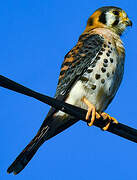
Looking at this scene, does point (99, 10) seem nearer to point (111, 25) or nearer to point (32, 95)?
point (111, 25)

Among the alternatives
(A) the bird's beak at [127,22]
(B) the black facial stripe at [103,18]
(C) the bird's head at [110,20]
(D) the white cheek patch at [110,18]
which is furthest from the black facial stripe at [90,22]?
(A) the bird's beak at [127,22]

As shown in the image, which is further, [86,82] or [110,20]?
[110,20]

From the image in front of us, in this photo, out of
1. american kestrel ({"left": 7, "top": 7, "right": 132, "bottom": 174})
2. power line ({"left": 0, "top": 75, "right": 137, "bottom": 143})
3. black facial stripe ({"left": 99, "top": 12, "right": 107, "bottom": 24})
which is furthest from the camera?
black facial stripe ({"left": 99, "top": 12, "right": 107, "bottom": 24})

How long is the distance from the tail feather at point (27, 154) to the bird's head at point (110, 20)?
2.41m

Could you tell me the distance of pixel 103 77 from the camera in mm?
5965

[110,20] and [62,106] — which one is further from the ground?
[110,20]

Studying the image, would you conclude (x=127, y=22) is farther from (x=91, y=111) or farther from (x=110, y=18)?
(x=91, y=111)

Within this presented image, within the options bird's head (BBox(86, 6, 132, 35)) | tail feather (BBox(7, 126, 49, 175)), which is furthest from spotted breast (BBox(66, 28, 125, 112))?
bird's head (BBox(86, 6, 132, 35))

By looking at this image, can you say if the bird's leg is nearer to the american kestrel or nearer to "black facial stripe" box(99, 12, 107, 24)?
the american kestrel

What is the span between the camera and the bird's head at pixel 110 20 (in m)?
7.29

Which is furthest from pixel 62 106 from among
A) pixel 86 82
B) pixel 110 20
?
pixel 110 20

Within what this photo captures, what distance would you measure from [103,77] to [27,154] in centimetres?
149

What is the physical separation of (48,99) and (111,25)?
3611mm

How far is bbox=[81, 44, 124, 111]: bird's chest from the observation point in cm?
596
